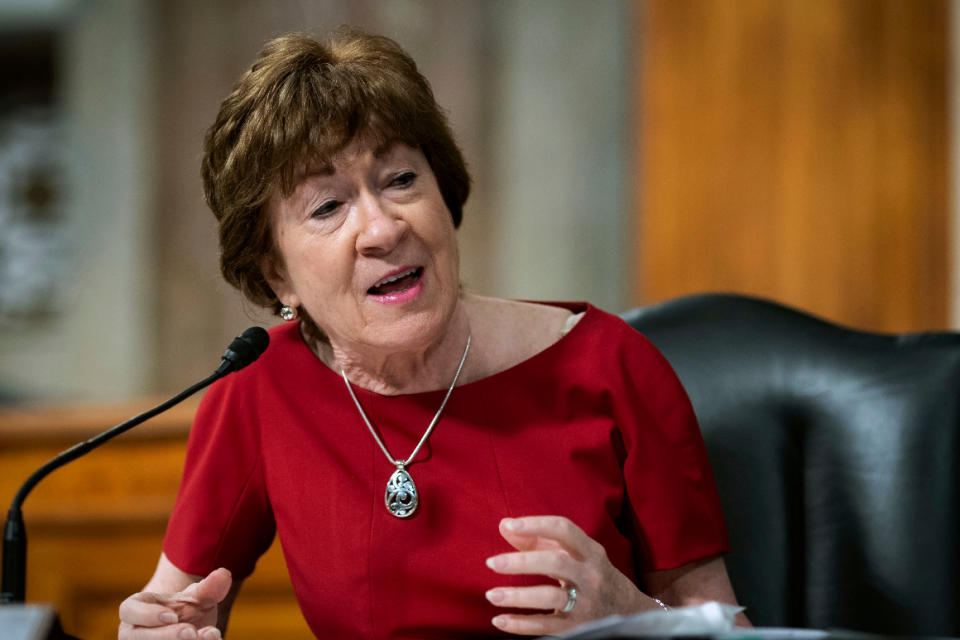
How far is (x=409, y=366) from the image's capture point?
1.39m

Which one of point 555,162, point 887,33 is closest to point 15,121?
point 555,162

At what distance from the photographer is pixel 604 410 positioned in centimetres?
135

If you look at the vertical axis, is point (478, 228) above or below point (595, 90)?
below

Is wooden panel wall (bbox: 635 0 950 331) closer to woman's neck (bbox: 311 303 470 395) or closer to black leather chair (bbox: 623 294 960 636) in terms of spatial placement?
black leather chair (bbox: 623 294 960 636)

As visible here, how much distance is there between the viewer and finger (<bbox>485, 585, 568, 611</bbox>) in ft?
3.30

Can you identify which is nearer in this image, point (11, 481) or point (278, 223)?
point (278, 223)

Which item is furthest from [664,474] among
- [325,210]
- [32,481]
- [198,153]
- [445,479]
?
[198,153]

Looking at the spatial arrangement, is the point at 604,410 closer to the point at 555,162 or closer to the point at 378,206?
the point at 378,206

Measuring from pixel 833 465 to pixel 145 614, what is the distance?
2.91 feet

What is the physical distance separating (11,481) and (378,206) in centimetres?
217

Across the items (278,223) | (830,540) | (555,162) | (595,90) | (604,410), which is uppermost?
(595,90)

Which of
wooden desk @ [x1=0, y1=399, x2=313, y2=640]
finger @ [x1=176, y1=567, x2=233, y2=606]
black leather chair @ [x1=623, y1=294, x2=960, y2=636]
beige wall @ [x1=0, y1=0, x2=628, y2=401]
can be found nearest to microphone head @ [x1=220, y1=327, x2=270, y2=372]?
finger @ [x1=176, y1=567, x2=233, y2=606]

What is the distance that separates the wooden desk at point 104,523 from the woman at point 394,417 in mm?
1345

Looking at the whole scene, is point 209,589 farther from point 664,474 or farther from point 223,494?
point 664,474
